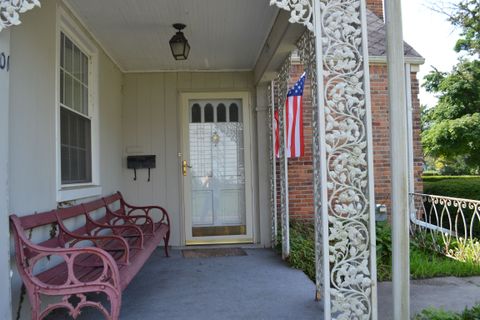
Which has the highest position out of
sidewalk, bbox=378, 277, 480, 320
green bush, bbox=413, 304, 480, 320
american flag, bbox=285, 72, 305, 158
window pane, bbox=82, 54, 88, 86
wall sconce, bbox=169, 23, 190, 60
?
wall sconce, bbox=169, 23, 190, 60

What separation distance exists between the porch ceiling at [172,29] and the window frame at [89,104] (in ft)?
0.50

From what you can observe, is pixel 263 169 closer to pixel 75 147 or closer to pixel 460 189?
pixel 75 147

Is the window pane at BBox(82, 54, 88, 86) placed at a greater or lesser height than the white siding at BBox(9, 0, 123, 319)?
greater

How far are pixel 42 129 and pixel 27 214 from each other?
71cm

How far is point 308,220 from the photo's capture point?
677cm

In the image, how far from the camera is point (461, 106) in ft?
54.1

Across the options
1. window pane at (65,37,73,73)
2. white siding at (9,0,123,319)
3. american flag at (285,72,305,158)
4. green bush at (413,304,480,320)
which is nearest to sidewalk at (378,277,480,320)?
green bush at (413,304,480,320)

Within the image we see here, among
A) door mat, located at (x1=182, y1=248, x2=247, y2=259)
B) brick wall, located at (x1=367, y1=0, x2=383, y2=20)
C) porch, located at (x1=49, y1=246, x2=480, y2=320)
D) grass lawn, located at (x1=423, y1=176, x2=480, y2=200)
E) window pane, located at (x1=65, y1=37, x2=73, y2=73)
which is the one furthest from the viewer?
grass lawn, located at (x1=423, y1=176, x2=480, y2=200)

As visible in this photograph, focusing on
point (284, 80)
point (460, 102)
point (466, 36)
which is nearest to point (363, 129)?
point (284, 80)

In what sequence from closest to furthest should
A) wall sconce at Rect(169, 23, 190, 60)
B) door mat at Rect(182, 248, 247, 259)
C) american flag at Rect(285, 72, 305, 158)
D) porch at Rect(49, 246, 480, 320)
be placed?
porch at Rect(49, 246, 480, 320) < american flag at Rect(285, 72, 305, 158) < wall sconce at Rect(169, 23, 190, 60) < door mat at Rect(182, 248, 247, 259)

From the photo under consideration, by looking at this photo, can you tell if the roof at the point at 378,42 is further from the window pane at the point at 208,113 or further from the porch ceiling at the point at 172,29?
the window pane at the point at 208,113

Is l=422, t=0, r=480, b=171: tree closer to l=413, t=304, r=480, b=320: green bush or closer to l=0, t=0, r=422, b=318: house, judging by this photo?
l=0, t=0, r=422, b=318: house

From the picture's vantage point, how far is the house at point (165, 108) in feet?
9.58

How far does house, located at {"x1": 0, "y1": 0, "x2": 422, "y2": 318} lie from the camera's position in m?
2.92
